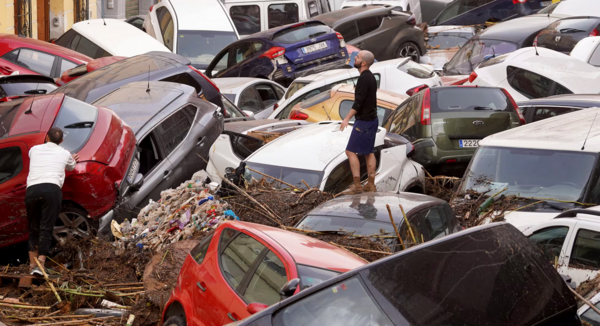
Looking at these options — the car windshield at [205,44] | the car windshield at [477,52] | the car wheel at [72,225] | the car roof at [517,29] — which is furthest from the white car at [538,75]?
the car wheel at [72,225]

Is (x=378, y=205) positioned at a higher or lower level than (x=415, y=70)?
higher

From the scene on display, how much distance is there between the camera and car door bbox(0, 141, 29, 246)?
805 centimetres

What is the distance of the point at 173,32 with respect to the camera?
59.8 ft

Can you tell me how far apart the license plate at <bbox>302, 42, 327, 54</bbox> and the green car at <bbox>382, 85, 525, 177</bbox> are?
5.83 meters

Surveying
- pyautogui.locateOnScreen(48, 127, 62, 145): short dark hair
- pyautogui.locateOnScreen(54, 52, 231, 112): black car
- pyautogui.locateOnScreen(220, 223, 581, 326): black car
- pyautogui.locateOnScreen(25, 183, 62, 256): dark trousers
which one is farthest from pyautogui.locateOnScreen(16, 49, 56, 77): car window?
pyautogui.locateOnScreen(220, 223, 581, 326): black car

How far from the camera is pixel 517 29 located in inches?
711

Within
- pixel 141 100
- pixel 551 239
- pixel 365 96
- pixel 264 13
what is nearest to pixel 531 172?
pixel 551 239

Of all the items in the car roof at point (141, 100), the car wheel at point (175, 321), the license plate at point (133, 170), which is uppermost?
the car roof at point (141, 100)

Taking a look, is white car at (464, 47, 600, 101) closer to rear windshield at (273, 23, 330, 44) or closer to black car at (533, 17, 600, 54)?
black car at (533, 17, 600, 54)

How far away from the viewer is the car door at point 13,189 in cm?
805

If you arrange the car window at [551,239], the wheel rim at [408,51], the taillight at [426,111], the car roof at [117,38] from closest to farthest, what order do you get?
the car window at [551,239] < the taillight at [426,111] < the car roof at [117,38] < the wheel rim at [408,51]

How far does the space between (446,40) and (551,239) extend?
53.3 feet

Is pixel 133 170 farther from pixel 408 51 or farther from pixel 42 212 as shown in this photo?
pixel 408 51

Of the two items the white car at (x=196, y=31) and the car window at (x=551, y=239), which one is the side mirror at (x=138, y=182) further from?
the white car at (x=196, y=31)
